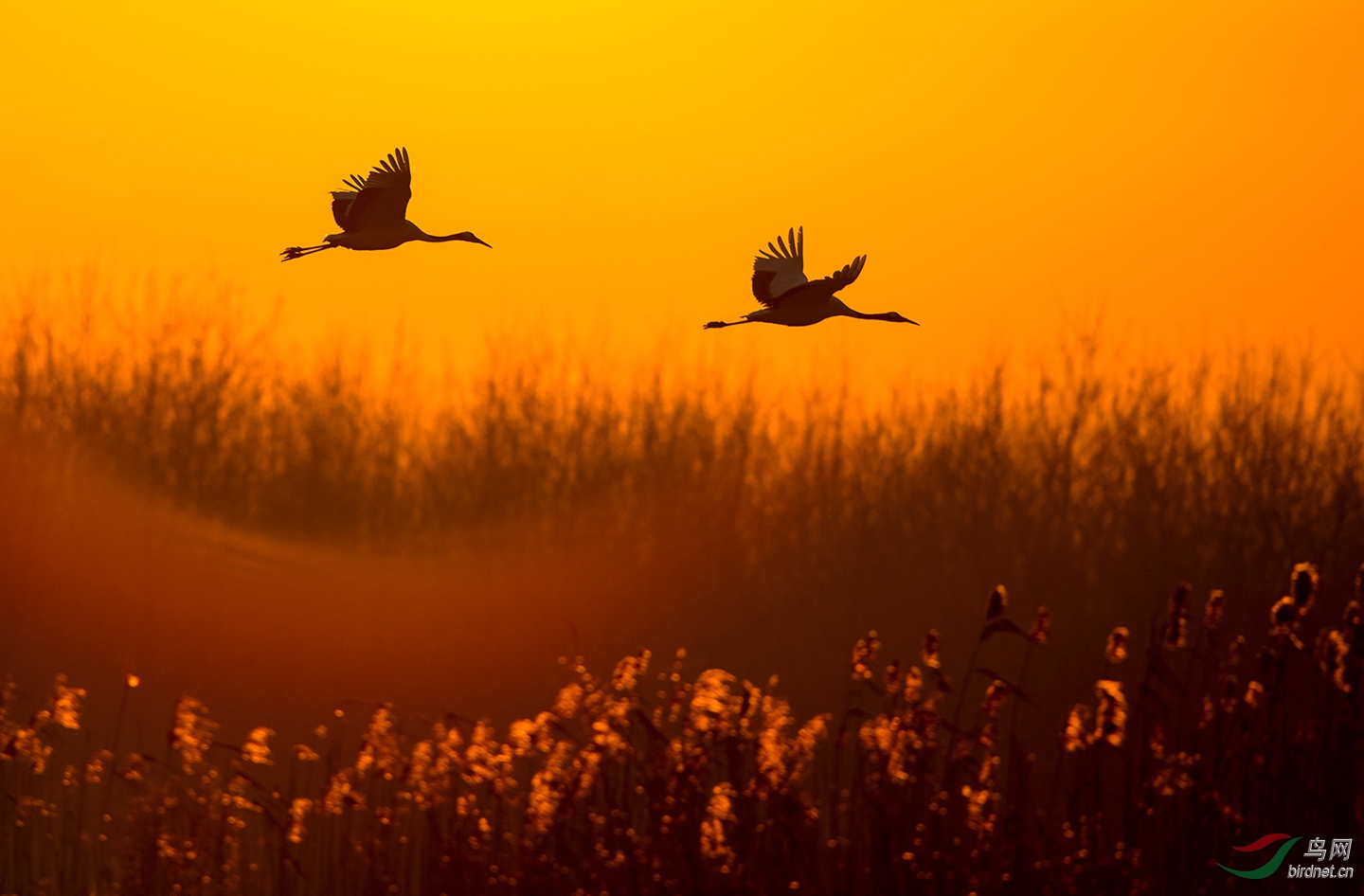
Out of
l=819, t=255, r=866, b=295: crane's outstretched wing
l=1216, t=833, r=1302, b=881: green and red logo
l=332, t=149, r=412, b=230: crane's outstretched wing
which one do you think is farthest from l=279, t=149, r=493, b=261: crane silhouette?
l=1216, t=833, r=1302, b=881: green and red logo

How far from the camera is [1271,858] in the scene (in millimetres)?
6801

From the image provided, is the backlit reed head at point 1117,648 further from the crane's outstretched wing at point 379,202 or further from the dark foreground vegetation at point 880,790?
the crane's outstretched wing at point 379,202

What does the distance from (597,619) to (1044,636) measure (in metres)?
14.6

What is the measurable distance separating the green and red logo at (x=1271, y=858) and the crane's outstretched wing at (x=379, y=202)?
4365 millimetres

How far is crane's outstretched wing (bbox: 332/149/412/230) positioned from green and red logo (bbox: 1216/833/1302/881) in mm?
4365

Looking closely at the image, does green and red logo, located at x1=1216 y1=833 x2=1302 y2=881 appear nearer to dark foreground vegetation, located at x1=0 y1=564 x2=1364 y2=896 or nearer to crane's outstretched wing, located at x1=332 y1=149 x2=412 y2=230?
dark foreground vegetation, located at x1=0 y1=564 x2=1364 y2=896

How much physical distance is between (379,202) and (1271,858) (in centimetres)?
460

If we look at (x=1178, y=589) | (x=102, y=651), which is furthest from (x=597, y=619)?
(x=1178, y=589)

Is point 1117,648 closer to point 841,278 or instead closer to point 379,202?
point 841,278

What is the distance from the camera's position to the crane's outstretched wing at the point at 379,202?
718 centimetres

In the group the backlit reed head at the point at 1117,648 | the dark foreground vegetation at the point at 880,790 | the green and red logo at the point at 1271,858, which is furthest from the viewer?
the green and red logo at the point at 1271,858

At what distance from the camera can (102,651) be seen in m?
18.9

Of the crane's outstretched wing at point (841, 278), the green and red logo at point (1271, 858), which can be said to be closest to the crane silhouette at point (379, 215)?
the crane's outstretched wing at point (841, 278)

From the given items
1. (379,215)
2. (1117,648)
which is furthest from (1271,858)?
(379,215)
